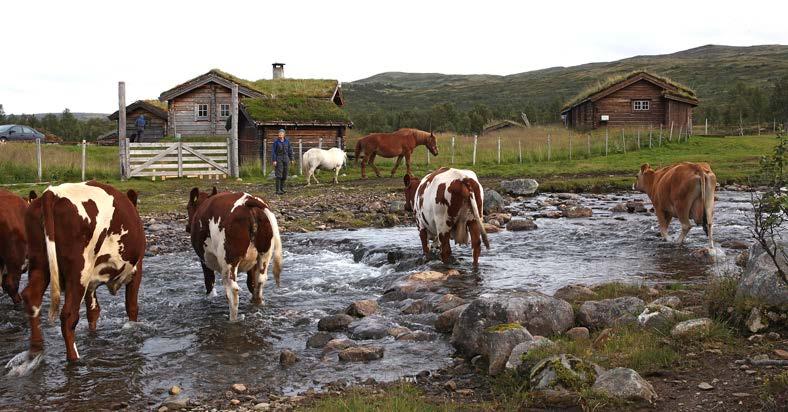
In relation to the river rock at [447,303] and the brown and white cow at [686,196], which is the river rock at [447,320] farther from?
the brown and white cow at [686,196]

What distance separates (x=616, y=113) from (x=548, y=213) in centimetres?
3612

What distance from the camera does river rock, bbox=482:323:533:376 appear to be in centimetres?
663

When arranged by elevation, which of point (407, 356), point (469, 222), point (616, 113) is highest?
point (616, 113)

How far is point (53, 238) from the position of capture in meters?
7.22

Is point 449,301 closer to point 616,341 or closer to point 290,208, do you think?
point 616,341

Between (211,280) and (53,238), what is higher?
(53,238)

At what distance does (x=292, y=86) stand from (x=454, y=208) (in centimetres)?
3368

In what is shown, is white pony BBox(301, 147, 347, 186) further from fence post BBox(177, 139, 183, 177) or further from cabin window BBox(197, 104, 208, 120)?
cabin window BBox(197, 104, 208, 120)

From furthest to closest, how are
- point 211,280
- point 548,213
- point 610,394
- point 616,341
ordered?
1. point 548,213
2. point 211,280
3. point 616,341
4. point 610,394

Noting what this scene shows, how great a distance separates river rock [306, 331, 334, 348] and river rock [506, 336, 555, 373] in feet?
7.72

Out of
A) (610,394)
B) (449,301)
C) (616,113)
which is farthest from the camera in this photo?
(616,113)

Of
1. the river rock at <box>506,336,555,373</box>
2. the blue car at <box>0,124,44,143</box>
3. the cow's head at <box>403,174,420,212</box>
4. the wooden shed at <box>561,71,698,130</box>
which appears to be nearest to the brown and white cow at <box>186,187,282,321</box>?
the river rock at <box>506,336,555,373</box>

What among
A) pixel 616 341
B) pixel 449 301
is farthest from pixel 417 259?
pixel 616 341

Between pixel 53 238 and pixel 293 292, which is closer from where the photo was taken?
pixel 53 238
